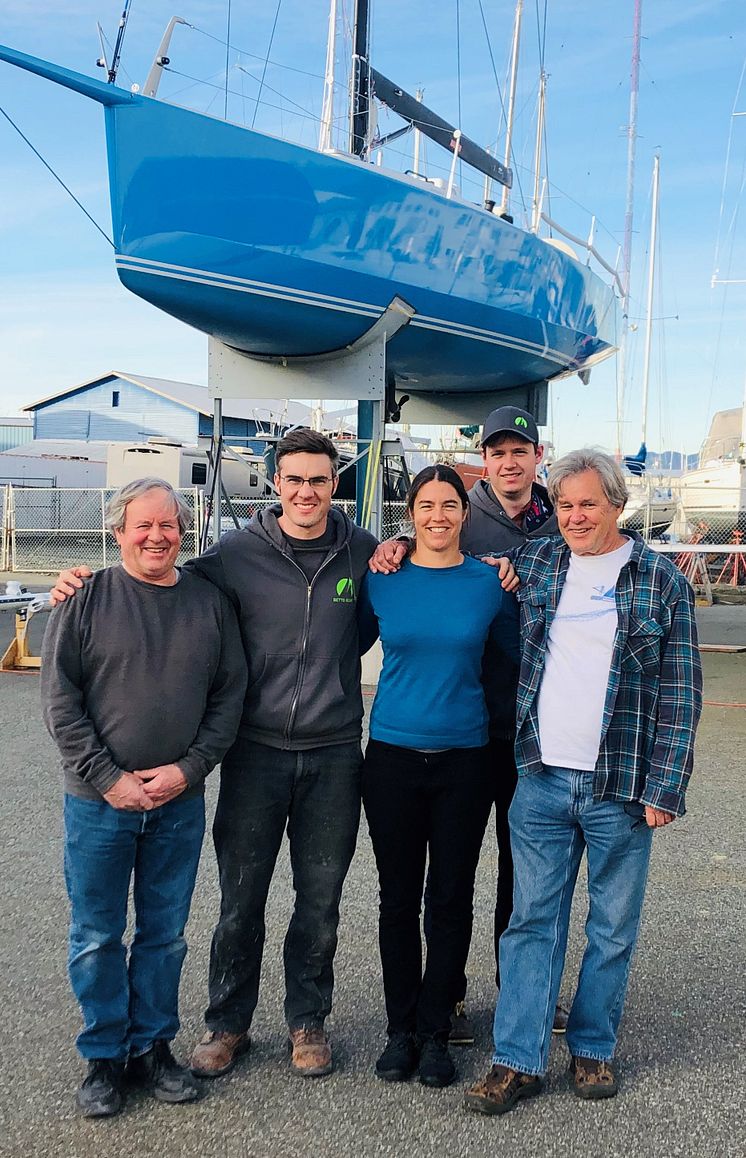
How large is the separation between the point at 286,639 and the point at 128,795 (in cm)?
67

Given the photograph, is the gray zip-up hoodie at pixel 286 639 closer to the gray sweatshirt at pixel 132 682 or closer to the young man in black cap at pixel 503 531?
the gray sweatshirt at pixel 132 682

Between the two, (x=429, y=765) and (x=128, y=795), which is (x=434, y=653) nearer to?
(x=429, y=765)

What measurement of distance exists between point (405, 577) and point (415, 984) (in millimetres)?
1298

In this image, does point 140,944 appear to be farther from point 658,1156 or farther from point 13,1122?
point 658,1156

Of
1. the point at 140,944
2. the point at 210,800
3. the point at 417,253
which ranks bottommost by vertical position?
the point at 210,800

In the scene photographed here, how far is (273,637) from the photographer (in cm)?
297

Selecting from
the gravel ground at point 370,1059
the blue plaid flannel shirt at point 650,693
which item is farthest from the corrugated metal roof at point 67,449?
the blue plaid flannel shirt at point 650,693

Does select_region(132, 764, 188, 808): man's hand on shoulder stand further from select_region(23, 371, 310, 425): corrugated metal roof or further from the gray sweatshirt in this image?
select_region(23, 371, 310, 425): corrugated metal roof

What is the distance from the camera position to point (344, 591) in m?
3.05

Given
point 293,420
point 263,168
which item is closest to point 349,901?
point 263,168

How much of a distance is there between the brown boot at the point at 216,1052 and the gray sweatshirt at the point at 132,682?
0.80 m

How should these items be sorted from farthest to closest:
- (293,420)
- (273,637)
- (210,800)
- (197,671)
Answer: (293,420) → (210,800) → (273,637) → (197,671)

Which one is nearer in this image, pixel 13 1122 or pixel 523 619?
pixel 13 1122

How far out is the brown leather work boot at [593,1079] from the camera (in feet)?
9.12
